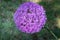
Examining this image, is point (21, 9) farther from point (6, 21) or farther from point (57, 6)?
point (57, 6)

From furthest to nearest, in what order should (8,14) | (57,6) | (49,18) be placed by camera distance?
(57,6) < (49,18) < (8,14)

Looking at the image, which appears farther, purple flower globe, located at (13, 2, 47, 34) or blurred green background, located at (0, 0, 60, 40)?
blurred green background, located at (0, 0, 60, 40)

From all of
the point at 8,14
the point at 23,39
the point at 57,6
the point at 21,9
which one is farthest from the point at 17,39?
the point at 57,6

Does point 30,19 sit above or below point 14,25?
above

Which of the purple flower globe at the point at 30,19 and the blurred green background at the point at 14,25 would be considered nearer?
the purple flower globe at the point at 30,19

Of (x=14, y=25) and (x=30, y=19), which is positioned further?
(x=14, y=25)

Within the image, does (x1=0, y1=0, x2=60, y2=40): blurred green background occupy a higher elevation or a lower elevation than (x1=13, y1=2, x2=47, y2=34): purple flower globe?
lower

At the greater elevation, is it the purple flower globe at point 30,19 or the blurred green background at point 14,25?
the purple flower globe at point 30,19

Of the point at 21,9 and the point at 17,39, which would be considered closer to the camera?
the point at 21,9
